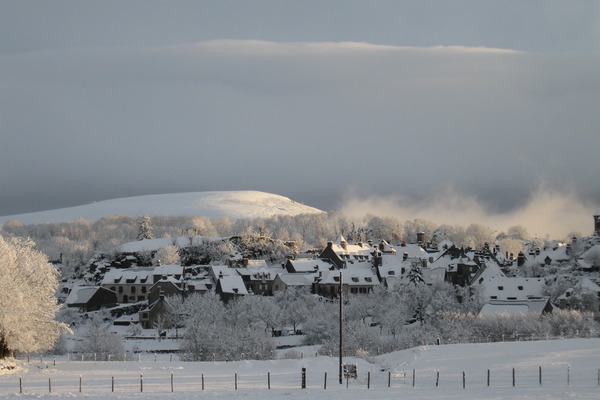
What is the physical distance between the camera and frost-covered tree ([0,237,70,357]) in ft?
194

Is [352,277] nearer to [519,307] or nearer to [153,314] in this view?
[153,314]

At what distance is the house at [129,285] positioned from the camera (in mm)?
139500

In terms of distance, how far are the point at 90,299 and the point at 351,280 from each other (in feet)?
151

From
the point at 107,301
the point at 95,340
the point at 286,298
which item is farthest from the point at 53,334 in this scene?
the point at 107,301

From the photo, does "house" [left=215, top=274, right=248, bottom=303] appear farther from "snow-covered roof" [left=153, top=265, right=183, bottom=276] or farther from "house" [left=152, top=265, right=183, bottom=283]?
"snow-covered roof" [left=153, top=265, right=183, bottom=276]

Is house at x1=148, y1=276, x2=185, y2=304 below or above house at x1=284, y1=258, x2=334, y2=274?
below

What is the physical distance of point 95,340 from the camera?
264ft

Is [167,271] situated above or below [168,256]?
below

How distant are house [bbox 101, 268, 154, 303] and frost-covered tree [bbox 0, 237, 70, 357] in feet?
232

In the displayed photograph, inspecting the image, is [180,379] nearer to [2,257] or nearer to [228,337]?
[2,257]

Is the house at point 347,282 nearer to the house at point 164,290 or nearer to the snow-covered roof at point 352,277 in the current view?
the snow-covered roof at point 352,277

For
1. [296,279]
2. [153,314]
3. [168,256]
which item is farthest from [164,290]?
[168,256]

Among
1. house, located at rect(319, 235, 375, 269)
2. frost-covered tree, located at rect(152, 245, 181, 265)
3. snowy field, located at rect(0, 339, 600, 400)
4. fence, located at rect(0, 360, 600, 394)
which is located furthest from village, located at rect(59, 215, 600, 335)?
fence, located at rect(0, 360, 600, 394)

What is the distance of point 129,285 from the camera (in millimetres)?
140625
